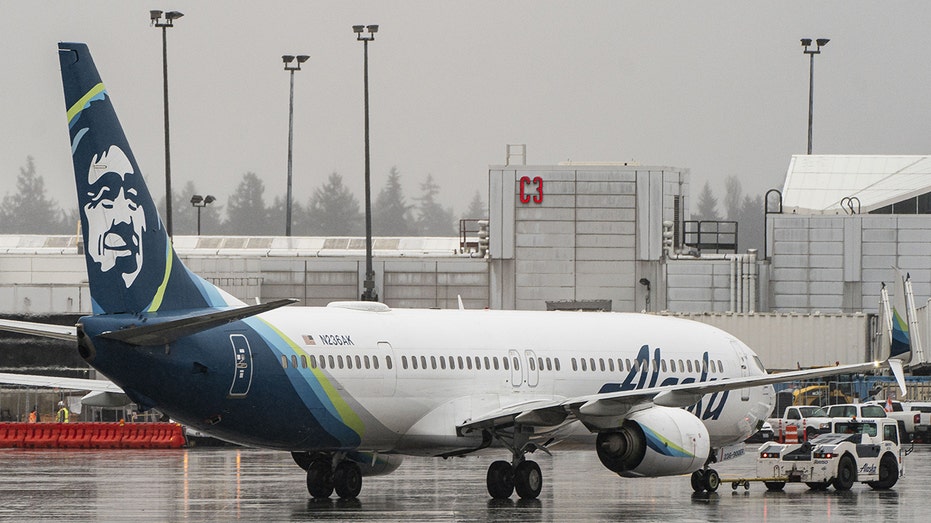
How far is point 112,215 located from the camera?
2408 cm

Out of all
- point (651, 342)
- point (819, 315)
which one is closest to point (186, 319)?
point (651, 342)

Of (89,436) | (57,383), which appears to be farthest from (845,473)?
(89,436)

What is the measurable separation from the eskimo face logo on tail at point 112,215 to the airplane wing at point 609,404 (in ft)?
25.0

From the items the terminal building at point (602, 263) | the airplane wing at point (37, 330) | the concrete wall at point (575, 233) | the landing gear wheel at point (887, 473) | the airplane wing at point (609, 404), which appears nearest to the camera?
the airplane wing at point (37, 330)

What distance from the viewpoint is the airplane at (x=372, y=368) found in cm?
2403

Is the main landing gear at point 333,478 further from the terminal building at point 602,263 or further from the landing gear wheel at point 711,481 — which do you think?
the terminal building at point 602,263

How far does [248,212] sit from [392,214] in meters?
15.2

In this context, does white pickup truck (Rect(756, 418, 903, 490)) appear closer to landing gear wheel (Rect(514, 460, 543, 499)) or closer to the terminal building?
landing gear wheel (Rect(514, 460, 543, 499))

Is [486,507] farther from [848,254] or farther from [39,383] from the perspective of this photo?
[848,254]

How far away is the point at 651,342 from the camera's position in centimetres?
3250

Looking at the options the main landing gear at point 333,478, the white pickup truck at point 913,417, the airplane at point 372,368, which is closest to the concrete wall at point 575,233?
the white pickup truck at point 913,417

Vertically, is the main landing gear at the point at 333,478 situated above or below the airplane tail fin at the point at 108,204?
below

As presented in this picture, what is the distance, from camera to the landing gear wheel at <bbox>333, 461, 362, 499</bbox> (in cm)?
2942

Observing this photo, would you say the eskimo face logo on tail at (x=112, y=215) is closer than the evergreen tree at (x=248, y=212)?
Yes
